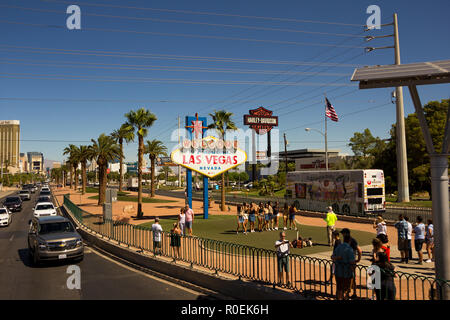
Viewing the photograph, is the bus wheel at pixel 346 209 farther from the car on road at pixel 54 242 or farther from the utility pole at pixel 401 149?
the car on road at pixel 54 242

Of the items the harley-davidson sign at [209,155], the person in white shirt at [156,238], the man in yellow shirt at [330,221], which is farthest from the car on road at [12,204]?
the man in yellow shirt at [330,221]

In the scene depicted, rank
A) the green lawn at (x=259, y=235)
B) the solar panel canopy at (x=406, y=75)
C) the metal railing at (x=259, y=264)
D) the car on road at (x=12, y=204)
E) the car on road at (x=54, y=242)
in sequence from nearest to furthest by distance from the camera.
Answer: the solar panel canopy at (x=406, y=75) < the metal railing at (x=259, y=264) < the car on road at (x=54, y=242) < the green lawn at (x=259, y=235) < the car on road at (x=12, y=204)

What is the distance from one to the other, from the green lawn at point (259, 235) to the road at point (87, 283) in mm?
6948

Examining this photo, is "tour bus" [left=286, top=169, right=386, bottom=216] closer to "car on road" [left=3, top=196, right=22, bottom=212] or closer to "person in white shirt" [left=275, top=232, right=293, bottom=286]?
"person in white shirt" [left=275, top=232, right=293, bottom=286]

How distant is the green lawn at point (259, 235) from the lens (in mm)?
17933

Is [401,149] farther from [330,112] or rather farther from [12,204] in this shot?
[12,204]

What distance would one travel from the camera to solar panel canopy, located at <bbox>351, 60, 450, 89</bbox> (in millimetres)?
7527

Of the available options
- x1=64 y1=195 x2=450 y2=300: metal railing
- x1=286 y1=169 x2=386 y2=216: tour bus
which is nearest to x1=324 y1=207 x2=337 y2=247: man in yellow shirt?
x1=64 y1=195 x2=450 y2=300: metal railing

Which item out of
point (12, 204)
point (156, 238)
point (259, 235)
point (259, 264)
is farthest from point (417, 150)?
point (12, 204)

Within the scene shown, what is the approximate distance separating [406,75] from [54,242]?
13.5 metres

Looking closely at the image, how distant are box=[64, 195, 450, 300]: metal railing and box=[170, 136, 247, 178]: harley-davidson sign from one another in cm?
925

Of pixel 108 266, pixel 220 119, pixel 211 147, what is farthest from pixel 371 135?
pixel 108 266
